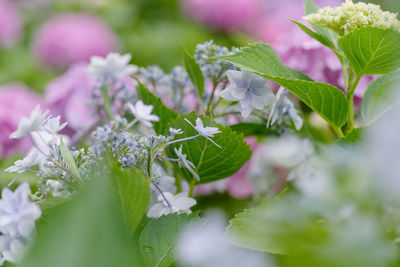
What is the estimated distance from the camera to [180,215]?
330 mm

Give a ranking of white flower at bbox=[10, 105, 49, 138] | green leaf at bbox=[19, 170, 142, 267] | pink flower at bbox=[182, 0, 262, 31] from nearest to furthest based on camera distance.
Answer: green leaf at bbox=[19, 170, 142, 267] < white flower at bbox=[10, 105, 49, 138] < pink flower at bbox=[182, 0, 262, 31]

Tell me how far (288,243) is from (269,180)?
1.25 feet

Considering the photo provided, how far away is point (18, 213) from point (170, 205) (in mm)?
111

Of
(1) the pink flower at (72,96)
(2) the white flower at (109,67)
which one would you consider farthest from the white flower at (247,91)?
(1) the pink flower at (72,96)

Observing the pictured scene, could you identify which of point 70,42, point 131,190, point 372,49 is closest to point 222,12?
point 70,42

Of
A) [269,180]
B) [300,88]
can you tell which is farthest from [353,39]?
[269,180]

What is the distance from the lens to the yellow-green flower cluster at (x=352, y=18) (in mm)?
364

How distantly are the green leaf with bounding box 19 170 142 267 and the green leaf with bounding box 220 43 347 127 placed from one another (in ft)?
0.54

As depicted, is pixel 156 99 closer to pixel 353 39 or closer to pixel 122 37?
pixel 353 39

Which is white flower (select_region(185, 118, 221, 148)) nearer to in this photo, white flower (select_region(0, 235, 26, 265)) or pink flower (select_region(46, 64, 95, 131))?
white flower (select_region(0, 235, 26, 265))

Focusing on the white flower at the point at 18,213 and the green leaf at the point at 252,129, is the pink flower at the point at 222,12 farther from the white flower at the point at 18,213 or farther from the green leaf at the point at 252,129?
the white flower at the point at 18,213

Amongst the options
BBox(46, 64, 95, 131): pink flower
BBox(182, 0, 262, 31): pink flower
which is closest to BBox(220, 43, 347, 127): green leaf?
BBox(46, 64, 95, 131): pink flower

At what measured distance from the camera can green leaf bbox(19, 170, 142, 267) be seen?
21 cm

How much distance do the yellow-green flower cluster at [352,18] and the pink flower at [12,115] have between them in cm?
46
